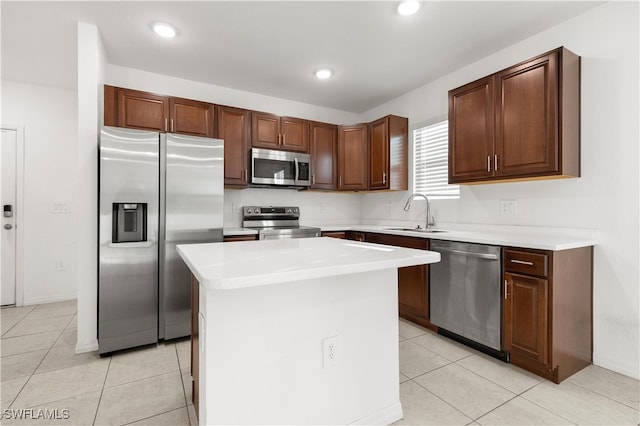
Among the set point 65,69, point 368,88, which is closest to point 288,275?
point 368,88

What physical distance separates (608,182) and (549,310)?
1.03m

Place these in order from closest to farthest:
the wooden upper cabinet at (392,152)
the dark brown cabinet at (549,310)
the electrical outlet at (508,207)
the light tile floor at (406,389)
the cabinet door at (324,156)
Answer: the light tile floor at (406,389)
the dark brown cabinet at (549,310)
the electrical outlet at (508,207)
the wooden upper cabinet at (392,152)
the cabinet door at (324,156)

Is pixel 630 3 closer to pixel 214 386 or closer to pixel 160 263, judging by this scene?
pixel 214 386

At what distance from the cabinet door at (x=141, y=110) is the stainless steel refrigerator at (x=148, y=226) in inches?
23.1

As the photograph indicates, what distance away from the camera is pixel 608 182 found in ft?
7.38

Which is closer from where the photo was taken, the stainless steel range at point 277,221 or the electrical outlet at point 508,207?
the electrical outlet at point 508,207

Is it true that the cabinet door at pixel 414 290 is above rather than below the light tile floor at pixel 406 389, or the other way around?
above

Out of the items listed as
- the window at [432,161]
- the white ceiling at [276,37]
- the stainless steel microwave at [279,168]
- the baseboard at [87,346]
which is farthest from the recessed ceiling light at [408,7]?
the baseboard at [87,346]

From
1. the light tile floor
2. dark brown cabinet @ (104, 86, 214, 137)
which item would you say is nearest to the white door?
the light tile floor

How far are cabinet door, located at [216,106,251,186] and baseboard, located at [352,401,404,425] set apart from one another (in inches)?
105

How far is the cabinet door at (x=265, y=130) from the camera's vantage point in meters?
3.69

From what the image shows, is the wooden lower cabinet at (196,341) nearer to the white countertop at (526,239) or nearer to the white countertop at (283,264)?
Answer: the white countertop at (283,264)

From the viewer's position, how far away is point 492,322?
2.35m

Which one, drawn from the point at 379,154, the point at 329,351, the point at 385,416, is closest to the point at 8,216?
the point at 329,351
